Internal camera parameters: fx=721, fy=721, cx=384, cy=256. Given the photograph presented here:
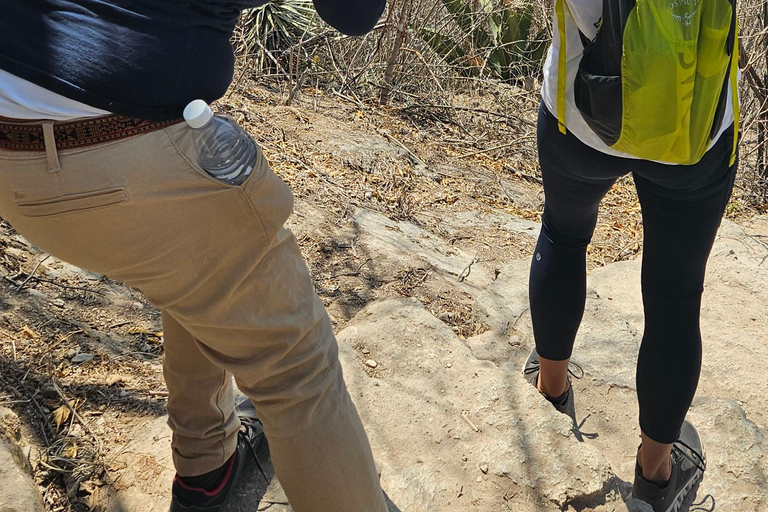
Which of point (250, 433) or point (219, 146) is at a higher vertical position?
point (219, 146)

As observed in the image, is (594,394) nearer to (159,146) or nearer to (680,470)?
(680,470)

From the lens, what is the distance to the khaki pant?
1.12 meters

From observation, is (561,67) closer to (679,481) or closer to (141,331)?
(679,481)

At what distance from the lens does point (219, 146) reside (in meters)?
1.19

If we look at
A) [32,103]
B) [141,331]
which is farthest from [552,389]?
[32,103]

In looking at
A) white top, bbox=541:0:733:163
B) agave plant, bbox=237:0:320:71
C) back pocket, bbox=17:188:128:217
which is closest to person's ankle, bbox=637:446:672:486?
white top, bbox=541:0:733:163

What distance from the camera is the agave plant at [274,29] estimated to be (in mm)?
5883

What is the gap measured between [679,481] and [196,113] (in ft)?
5.69

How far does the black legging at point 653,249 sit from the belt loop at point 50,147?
44.4 inches

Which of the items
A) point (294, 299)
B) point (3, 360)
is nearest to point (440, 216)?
point (3, 360)

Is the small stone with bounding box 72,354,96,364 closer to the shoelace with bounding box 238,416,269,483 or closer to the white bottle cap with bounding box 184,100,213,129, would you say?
the shoelace with bounding box 238,416,269,483

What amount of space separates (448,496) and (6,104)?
139 cm

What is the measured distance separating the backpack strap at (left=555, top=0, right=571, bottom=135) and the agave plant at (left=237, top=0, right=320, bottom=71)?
175 inches

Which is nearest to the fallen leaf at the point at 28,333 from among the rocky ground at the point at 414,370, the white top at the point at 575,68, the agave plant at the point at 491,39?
the rocky ground at the point at 414,370
